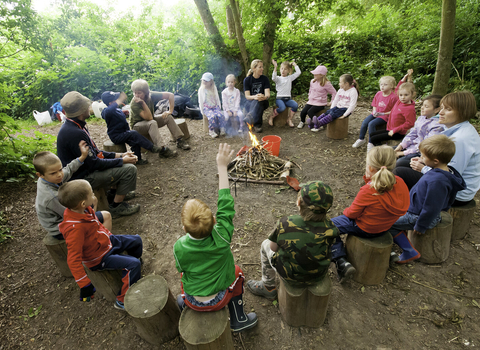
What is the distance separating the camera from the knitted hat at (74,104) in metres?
3.66

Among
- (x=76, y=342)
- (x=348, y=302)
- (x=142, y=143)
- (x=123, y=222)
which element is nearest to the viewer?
(x=76, y=342)

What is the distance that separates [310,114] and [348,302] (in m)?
5.26

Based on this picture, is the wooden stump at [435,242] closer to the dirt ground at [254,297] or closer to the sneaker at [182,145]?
the dirt ground at [254,297]

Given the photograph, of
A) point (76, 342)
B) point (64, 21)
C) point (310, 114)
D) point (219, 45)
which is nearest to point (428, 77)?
point (310, 114)

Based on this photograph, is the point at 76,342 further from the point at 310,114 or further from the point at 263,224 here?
the point at 310,114

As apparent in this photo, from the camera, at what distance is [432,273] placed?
295cm

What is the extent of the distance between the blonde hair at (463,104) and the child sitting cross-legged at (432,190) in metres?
0.68

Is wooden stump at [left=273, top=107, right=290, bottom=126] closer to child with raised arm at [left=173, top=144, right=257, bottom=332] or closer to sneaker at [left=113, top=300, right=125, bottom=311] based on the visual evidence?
child with raised arm at [left=173, top=144, right=257, bottom=332]

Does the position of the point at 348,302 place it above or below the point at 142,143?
below

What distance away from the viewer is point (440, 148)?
2.62 m

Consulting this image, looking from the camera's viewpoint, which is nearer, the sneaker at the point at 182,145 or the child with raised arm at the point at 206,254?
the child with raised arm at the point at 206,254

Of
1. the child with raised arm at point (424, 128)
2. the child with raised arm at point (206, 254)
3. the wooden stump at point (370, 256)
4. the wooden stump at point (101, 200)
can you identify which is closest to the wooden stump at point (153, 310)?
the child with raised arm at point (206, 254)

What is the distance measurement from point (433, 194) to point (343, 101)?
4.16 m

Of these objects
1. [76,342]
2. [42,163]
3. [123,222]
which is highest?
[42,163]
